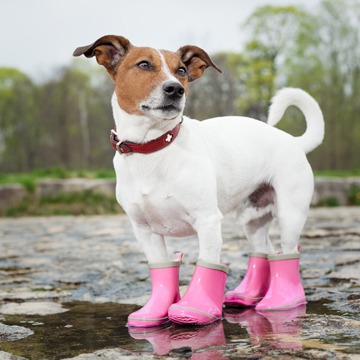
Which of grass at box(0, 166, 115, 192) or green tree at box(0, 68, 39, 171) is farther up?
green tree at box(0, 68, 39, 171)

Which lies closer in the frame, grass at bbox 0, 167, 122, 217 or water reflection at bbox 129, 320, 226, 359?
water reflection at bbox 129, 320, 226, 359

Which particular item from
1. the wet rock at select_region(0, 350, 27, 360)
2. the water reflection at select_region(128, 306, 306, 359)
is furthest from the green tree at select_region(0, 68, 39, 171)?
the wet rock at select_region(0, 350, 27, 360)

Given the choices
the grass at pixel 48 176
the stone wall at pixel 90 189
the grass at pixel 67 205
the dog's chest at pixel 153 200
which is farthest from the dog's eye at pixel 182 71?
the grass at pixel 48 176

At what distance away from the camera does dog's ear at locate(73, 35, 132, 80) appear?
306 centimetres

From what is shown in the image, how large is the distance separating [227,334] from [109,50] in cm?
156

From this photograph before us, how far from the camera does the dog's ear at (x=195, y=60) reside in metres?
3.23

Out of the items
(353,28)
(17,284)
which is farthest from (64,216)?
(353,28)

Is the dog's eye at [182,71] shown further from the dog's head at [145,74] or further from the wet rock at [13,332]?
the wet rock at [13,332]

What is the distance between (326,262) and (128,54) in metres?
2.43

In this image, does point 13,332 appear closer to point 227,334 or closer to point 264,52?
point 227,334

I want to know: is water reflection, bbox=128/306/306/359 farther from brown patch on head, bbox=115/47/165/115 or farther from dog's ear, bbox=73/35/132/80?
dog's ear, bbox=73/35/132/80

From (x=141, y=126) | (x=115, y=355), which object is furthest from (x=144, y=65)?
(x=115, y=355)

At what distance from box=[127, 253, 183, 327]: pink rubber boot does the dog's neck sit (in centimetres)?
71

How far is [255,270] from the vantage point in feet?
11.9
